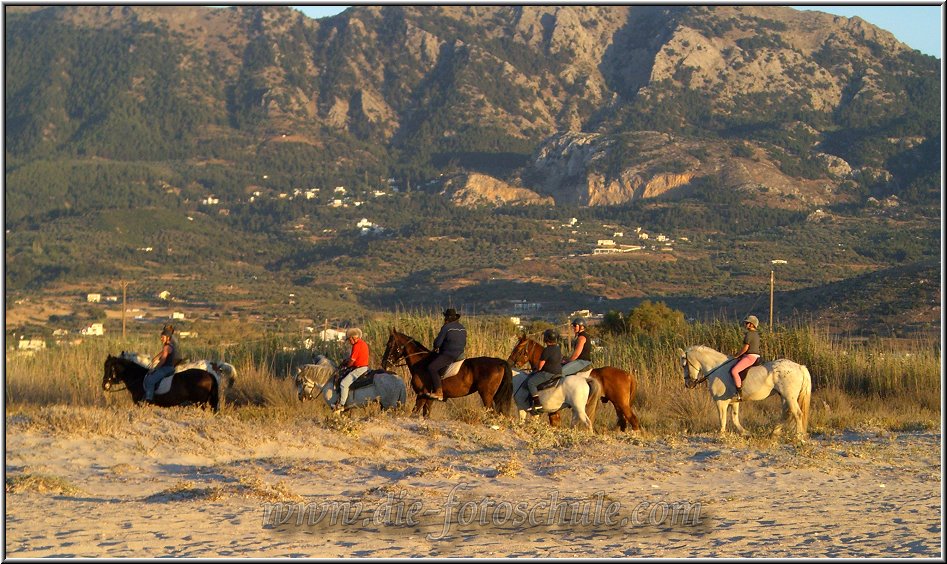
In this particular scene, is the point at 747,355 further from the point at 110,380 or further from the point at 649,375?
the point at 110,380

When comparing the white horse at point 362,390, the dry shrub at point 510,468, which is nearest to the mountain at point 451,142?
the white horse at point 362,390

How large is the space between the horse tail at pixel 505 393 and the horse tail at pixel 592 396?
1153 mm

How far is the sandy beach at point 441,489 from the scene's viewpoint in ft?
35.8

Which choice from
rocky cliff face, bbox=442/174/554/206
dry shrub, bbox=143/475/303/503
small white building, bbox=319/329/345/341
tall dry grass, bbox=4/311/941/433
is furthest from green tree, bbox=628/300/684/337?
rocky cliff face, bbox=442/174/554/206

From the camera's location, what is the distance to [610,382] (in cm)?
1784

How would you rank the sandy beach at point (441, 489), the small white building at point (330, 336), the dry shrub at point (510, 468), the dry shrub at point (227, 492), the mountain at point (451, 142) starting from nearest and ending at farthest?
the sandy beach at point (441, 489) < the dry shrub at point (227, 492) < the dry shrub at point (510, 468) < the small white building at point (330, 336) < the mountain at point (451, 142)

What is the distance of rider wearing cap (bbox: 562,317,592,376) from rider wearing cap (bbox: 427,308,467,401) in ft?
5.19

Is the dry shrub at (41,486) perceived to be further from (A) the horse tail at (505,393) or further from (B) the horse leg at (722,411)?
(B) the horse leg at (722,411)

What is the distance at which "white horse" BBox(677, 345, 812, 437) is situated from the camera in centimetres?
1739

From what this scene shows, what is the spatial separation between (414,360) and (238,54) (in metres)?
185

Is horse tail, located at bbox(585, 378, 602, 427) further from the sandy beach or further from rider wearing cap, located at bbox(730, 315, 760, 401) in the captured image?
rider wearing cap, located at bbox(730, 315, 760, 401)

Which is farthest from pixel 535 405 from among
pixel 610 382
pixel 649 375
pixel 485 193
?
pixel 485 193

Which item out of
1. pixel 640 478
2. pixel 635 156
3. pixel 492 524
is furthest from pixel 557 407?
pixel 635 156

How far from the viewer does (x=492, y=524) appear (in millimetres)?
11703
